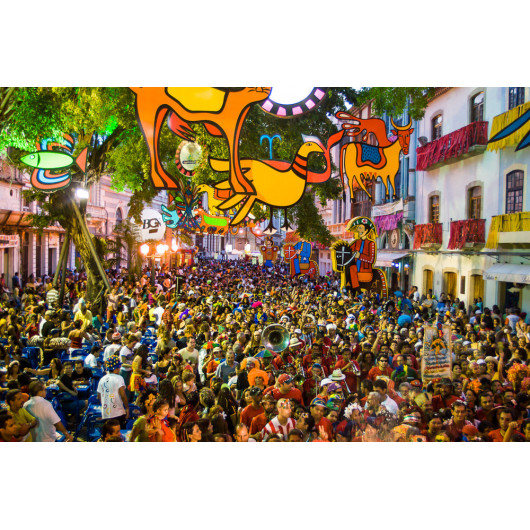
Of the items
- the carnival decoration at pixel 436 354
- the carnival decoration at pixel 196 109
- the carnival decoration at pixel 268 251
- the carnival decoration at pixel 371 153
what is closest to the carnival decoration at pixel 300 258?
the carnival decoration at pixel 371 153

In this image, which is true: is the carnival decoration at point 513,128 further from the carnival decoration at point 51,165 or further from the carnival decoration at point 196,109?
the carnival decoration at point 51,165

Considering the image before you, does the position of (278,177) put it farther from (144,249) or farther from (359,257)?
(144,249)

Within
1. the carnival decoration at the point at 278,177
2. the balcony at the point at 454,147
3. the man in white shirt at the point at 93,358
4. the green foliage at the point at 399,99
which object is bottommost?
the man in white shirt at the point at 93,358

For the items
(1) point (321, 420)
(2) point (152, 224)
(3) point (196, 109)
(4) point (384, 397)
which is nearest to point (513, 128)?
(4) point (384, 397)

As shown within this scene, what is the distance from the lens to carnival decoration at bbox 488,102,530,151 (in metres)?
7.45

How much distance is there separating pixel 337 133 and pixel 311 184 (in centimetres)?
93

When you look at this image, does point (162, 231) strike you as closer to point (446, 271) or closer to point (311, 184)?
point (311, 184)

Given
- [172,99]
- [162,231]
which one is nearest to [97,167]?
[162,231]

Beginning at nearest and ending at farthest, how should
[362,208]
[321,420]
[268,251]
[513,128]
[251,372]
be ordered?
[321,420] < [251,372] < [513,128] < [362,208] < [268,251]

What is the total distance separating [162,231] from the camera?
1014cm

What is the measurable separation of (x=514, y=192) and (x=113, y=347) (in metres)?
6.62

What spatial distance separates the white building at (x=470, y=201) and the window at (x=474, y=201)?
0.06ft

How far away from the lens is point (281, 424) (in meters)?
6.77

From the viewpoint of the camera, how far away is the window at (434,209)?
9479mm
